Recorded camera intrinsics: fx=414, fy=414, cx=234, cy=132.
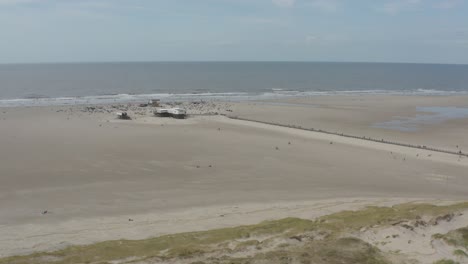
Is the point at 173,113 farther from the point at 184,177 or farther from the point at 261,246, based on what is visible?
the point at 261,246

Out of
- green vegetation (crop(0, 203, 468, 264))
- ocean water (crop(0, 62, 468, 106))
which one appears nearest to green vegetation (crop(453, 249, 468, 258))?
green vegetation (crop(0, 203, 468, 264))

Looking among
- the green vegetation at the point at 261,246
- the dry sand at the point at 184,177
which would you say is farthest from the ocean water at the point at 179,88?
the green vegetation at the point at 261,246

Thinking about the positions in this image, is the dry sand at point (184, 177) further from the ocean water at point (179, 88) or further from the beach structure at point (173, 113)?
the ocean water at point (179, 88)

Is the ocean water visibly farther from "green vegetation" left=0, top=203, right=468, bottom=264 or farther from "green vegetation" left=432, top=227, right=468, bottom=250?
"green vegetation" left=432, top=227, right=468, bottom=250

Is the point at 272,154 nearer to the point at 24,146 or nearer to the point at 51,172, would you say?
the point at 51,172

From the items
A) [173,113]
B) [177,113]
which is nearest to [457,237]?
[177,113]
